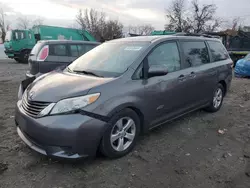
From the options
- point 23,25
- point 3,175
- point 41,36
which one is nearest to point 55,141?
point 3,175

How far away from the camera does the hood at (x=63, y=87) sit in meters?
2.80

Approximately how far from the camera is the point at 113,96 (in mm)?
2922

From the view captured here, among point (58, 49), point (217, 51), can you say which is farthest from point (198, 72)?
point (58, 49)

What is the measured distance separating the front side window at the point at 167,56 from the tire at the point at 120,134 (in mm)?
904

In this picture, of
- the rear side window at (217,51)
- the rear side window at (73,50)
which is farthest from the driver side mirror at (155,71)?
the rear side window at (73,50)

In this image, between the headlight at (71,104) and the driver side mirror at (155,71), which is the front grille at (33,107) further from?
the driver side mirror at (155,71)

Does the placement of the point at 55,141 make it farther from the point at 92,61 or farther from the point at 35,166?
the point at 92,61

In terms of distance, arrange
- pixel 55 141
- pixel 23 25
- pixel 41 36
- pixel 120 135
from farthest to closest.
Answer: pixel 23 25 → pixel 41 36 → pixel 120 135 → pixel 55 141

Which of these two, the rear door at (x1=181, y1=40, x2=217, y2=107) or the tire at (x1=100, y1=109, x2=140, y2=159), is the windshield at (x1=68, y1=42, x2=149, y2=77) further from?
the rear door at (x1=181, y1=40, x2=217, y2=107)

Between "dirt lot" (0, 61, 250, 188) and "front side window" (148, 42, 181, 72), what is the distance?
1.19 meters

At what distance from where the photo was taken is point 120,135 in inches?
123

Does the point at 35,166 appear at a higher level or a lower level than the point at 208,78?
lower

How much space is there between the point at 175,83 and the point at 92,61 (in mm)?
1423

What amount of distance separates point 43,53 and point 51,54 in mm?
291
